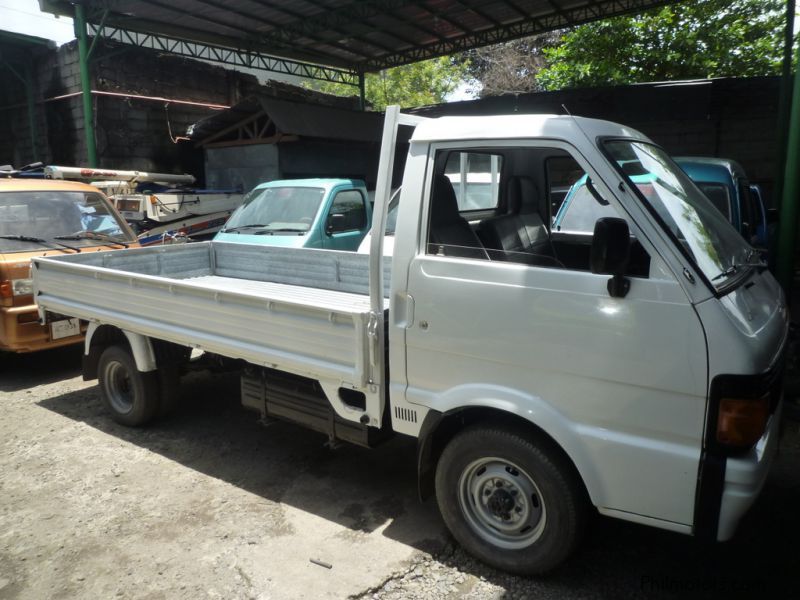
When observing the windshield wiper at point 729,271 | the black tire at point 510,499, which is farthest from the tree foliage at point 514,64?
the black tire at point 510,499

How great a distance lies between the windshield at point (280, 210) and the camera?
7262mm

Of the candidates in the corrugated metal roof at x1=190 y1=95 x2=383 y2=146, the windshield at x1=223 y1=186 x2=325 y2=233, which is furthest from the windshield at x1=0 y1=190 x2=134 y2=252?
the corrugated metal roof at x1=190 y1=95 x2=383 y2=146

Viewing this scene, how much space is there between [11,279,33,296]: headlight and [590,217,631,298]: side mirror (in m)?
5.34

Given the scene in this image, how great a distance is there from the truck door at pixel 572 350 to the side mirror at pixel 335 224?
4.25m

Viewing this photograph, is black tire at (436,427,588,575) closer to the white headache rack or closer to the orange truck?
the orange truck

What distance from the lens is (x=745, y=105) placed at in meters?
12.3

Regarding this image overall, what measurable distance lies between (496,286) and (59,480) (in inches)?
128

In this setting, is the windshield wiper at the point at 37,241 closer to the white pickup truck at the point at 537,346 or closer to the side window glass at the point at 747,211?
the white pickup truck at the point at 537,346

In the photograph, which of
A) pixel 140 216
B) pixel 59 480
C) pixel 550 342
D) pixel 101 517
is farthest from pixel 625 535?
pixel 140 216

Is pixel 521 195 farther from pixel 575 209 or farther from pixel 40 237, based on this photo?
pixel 40 237

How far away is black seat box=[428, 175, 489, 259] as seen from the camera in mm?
2947

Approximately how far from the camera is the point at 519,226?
11.9ft

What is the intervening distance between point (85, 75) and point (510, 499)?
514 inches

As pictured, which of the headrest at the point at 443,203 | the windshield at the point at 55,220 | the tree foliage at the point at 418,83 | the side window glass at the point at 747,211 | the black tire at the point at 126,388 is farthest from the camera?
the tree foliage at the point at 418,83
